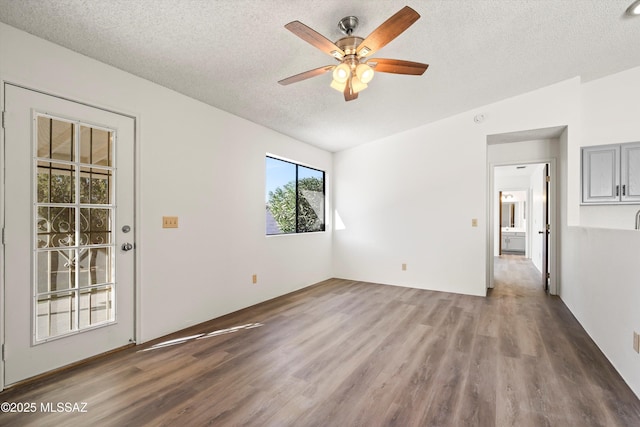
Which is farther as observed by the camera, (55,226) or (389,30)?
(55,226)

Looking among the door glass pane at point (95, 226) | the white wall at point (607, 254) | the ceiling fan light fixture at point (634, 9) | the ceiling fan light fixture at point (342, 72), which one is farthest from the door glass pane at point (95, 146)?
the ceiling fan light fixture at point (634, 9)

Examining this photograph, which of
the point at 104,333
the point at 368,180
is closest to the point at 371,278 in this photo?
the point at 368,180

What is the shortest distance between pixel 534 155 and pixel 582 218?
1191mm

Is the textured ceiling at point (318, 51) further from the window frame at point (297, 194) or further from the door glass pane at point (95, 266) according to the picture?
the door glass pane at point (95, 266)

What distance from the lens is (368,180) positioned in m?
5.50

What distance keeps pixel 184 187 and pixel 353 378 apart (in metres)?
2.52

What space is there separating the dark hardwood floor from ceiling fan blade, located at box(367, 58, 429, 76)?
2395 mm

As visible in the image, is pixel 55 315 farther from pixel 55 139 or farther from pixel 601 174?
pixel 601 174

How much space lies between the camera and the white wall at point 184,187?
2.36 meters

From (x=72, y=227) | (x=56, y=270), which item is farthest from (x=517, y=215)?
(x=56, y=270)

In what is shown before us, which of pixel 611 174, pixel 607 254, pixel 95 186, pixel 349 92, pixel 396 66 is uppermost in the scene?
pixel 396 66

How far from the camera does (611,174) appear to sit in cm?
387

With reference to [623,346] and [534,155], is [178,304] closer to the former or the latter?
[623,346]

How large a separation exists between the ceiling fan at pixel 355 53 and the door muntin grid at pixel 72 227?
1805 millimetres
